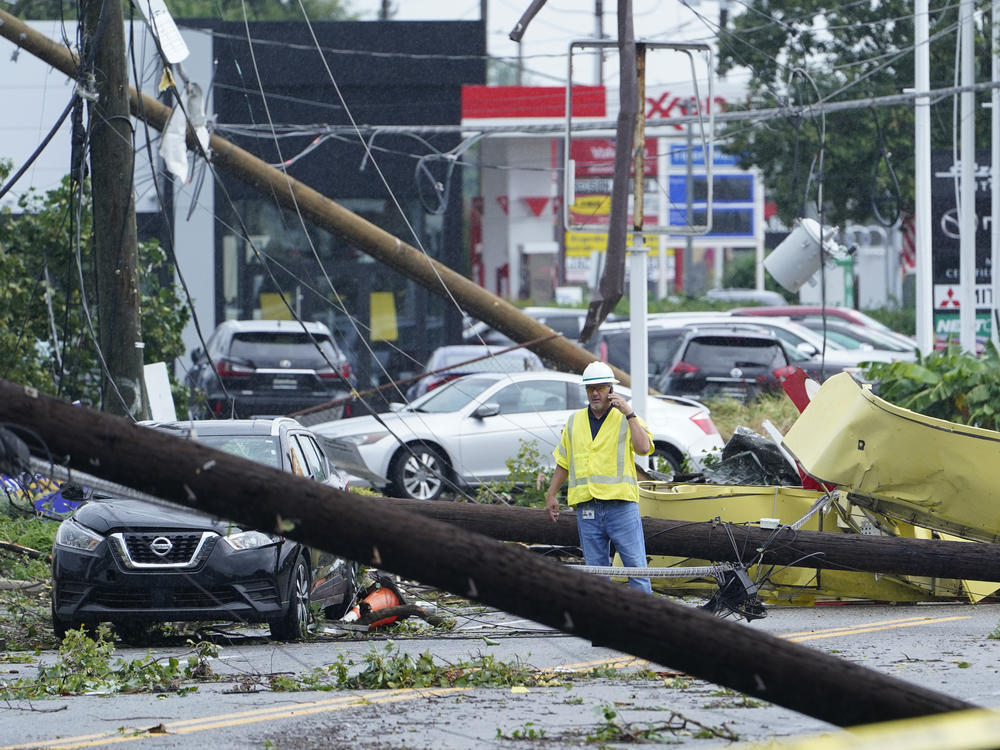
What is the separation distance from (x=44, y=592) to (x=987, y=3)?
22.5m

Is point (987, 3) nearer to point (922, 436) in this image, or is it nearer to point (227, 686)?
point (922, 436)

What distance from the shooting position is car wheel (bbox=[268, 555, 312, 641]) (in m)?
10.0

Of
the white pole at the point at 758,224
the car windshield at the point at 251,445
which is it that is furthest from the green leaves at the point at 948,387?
the white pole at the point at 758,224

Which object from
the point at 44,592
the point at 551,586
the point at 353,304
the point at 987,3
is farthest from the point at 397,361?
the point at 551,586

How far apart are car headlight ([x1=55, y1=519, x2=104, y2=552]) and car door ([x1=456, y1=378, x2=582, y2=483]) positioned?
753 centimetres

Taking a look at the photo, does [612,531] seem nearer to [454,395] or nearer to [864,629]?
[864,629]

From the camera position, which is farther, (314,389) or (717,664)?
(314,389)

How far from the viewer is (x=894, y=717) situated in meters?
4.98

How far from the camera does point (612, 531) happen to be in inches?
384

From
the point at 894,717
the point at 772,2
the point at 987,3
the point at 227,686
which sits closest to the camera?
the point at 894,717

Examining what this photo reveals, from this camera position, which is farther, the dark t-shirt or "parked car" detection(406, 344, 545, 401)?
"parked car" detection(406, 344, 545, 401)

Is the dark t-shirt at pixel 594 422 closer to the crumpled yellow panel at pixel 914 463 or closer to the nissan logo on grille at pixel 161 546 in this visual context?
the crumpled yellow panel at pixel 914 463

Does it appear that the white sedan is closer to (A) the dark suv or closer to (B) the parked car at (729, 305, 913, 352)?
(A) the dark suv

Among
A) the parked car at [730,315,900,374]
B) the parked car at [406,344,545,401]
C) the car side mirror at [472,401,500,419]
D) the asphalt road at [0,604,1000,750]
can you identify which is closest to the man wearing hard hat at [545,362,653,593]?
the asphalt road at [0,604,1000,750]
